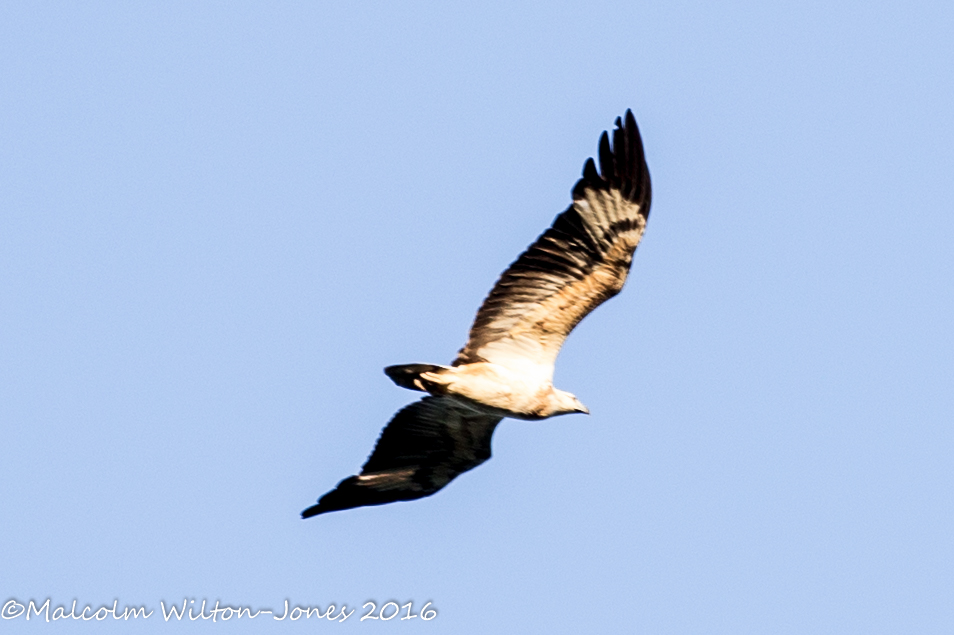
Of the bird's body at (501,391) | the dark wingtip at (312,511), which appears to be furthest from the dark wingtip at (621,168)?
the dark wingtip at (312,511)

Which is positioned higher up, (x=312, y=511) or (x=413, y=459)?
(x=413, y=459)

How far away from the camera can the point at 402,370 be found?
15492mm

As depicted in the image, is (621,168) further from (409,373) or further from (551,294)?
(409,373)

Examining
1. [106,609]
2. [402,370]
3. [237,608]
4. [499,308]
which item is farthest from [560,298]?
[106,609]

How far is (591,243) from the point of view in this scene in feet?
52.7

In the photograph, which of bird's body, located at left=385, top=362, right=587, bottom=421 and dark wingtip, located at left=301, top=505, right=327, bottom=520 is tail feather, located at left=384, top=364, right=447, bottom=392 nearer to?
bird's body, located at left=385, top=362, right=587, bottom=421

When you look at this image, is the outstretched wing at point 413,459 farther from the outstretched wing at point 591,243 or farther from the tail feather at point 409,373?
the outstretched wing at point 591,243

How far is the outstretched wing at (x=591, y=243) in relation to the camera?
52.6ft

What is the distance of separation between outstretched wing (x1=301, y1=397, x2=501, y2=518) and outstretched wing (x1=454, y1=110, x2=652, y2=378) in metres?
1.61

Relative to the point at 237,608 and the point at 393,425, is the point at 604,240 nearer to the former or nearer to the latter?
the point at 393,425

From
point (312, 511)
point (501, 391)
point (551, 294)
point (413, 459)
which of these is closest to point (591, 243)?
point (551, 294)

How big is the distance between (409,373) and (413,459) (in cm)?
209

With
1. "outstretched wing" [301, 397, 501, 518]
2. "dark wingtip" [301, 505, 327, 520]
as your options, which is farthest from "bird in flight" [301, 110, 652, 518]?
"dark wingtip" [301, 505, 327, 520]

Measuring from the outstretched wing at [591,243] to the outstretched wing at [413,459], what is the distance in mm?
1609
